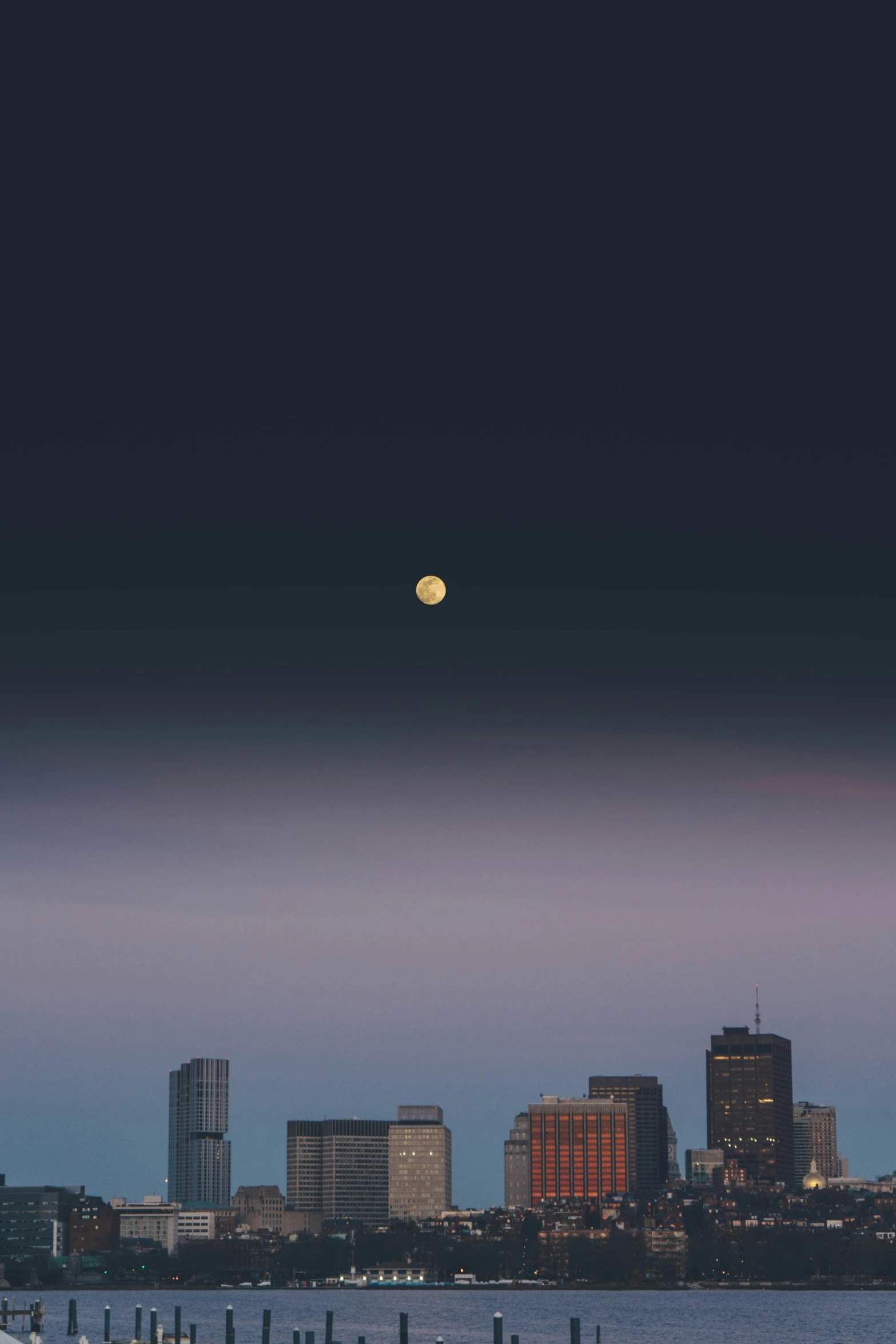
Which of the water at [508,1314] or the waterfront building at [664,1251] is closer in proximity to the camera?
the water at [508,1314]

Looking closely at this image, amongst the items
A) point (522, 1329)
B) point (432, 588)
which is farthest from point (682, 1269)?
point (432, 588)

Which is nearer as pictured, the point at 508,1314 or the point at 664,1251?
the point at 508,1314

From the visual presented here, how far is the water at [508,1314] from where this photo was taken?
324ft

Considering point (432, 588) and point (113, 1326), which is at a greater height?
point (432, 588)

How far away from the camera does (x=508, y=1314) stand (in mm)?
126250

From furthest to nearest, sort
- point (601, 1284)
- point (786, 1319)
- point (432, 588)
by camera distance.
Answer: point (601, 1284)
point (786, 1319)
point (432, 588)

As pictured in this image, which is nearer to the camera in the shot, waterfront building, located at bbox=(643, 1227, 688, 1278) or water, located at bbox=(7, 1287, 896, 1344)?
water, located at bbox=(7, 1287, 896, 1344)

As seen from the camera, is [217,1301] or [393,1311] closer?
[393,1311]

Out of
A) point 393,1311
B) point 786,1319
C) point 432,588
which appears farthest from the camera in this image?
point 393,1311

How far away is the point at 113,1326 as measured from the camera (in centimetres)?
10388

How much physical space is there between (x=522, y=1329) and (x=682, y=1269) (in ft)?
267

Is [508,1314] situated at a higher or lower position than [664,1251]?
higher

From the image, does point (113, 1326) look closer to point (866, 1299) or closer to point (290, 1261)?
point (866, 1299)

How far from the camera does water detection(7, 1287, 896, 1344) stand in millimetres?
98625
